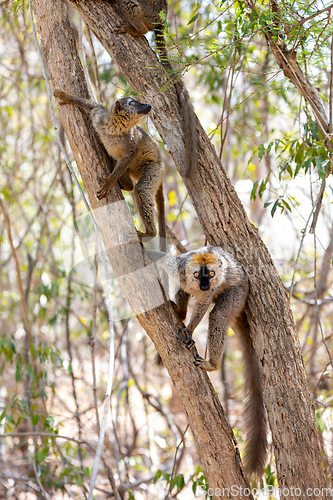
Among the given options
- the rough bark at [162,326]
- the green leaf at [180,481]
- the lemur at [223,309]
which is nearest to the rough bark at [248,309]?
the rough bark at [162,326]

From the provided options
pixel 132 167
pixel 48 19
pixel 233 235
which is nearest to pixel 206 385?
pixel 233 235

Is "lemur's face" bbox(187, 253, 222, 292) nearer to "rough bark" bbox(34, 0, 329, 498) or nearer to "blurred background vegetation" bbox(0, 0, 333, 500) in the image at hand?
"rough bark" bbox(34, 0, 329, 498)

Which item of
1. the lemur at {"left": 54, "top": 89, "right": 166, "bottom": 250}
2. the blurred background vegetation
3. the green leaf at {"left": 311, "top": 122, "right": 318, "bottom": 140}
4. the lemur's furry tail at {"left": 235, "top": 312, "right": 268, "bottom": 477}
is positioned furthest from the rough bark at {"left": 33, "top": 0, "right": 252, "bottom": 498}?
the green leaf at {"left": 311, "top": 122, "right": 318, "bottom": 140}

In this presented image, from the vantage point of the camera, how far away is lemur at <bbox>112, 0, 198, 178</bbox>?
11.1 feet

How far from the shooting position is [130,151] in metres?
3.82

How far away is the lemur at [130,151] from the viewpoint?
356cm

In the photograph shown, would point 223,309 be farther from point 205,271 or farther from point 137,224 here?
point 137,224

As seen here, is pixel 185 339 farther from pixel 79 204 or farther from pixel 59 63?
pixel 79 204

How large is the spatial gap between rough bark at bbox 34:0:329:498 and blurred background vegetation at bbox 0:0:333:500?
0.38 meters

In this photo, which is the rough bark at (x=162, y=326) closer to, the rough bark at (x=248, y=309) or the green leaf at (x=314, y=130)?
the rough bark at (x=248, y=309)

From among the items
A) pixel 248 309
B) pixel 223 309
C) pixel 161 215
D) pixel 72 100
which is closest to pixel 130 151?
pixel 72 100

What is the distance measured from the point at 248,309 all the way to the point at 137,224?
3.76 metres

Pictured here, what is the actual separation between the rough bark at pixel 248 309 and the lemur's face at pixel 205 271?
168 mm

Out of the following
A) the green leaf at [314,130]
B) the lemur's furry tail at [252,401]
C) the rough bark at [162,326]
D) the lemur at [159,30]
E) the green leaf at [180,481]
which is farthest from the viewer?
the green leaf at [180,481]
